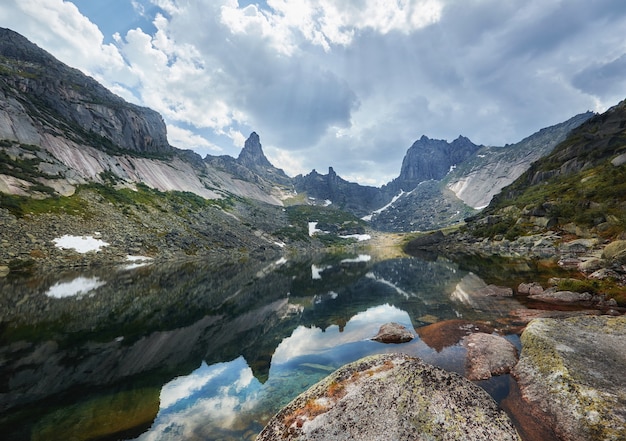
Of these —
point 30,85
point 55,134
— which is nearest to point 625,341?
point 55,134

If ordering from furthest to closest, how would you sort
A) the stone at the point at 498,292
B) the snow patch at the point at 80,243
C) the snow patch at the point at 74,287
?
the snow patch at the point at 80,243 < the snow patch at the point at 74,287 < the stone at the point at 498,292

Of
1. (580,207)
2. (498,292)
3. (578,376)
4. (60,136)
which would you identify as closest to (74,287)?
(578,376)

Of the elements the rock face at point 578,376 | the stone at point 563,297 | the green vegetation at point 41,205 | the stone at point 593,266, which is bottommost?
the rock face at point 578,376

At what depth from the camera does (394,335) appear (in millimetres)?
20938

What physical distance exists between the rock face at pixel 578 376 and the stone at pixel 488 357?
0.63 metres

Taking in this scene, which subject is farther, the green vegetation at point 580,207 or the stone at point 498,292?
the green vegetation at point 580,207

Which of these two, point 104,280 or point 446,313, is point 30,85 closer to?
point 104,280

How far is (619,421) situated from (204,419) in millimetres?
14807

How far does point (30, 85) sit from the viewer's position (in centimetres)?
14250

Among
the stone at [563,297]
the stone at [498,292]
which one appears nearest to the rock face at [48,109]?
the stone at [498,292]

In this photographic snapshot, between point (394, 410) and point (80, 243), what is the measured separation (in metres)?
80.7

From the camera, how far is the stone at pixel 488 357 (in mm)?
14078

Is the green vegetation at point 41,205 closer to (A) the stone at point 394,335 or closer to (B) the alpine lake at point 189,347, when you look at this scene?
(B) the alpine lake at point 189,347

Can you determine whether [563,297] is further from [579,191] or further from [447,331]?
[579,191]
